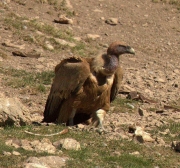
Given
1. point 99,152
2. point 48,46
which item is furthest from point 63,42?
point 99,152

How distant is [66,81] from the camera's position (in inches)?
409

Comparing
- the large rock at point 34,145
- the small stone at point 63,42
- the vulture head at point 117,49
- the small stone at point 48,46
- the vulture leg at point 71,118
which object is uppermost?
the vulture head at point 117,49

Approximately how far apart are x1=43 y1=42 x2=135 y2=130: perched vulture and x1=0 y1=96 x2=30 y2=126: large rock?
2.93 feet

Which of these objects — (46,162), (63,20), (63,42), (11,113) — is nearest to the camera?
(46,162)

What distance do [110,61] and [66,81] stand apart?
766 mm

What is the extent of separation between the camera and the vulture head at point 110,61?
10320mm

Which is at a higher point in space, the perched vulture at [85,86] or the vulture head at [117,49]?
the vulture head at [117,49]

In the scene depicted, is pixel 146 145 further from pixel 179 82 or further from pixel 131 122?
pixel 179 82

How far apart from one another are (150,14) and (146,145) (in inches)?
581

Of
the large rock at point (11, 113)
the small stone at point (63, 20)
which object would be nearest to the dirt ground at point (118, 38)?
the small stone at point (63, 20)

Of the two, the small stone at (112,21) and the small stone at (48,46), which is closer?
the small stone at (48,46)

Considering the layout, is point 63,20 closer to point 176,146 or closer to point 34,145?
point 176,146

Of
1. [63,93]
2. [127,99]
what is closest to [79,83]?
[63,93]

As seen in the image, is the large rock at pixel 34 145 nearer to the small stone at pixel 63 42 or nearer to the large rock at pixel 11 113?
the large rock at pixel 11 113
